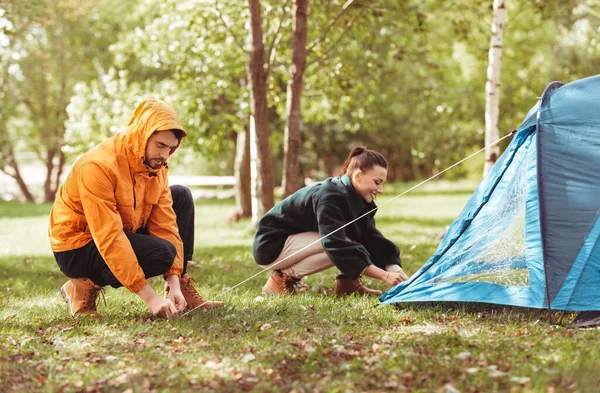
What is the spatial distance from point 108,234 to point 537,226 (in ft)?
9.20

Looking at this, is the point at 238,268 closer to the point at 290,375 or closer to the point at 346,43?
the point at 290,375

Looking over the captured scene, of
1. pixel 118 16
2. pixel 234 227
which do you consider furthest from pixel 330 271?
pixel 118 16

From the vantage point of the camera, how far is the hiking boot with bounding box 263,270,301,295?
5.80 meters

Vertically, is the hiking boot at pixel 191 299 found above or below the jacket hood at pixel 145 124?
below

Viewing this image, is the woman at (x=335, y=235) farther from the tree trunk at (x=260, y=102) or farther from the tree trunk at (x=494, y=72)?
the tree trunk at (x=260, y=102)

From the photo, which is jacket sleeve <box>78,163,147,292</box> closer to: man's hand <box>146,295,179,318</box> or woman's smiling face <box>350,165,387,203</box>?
man's hand <box>146,295,179,318</box>

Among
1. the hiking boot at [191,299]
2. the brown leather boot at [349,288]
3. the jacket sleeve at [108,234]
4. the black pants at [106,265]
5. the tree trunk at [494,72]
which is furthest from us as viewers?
the tree trunk at [494,72]

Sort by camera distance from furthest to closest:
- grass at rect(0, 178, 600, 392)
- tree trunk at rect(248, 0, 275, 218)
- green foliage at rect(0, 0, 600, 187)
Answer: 1. green foliage at rect(0, 0, 600, 187)
2. tree trunk at rect(248, 0, 275, 218)
3. grass at rect(0, 178, 600, 392)

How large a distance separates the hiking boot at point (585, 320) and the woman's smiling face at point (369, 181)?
1683mm

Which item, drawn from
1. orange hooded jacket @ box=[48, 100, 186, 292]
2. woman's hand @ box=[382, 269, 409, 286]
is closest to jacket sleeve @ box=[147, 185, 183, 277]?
orange hooded jacket @ box=[48, 100, 186, 292]

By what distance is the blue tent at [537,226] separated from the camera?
14.8 feet

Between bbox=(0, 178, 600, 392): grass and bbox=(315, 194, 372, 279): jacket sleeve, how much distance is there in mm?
287

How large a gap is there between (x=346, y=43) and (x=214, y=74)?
251 cm

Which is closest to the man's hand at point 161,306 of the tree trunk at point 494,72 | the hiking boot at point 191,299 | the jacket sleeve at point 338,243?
the hiking boot at point 191,299
